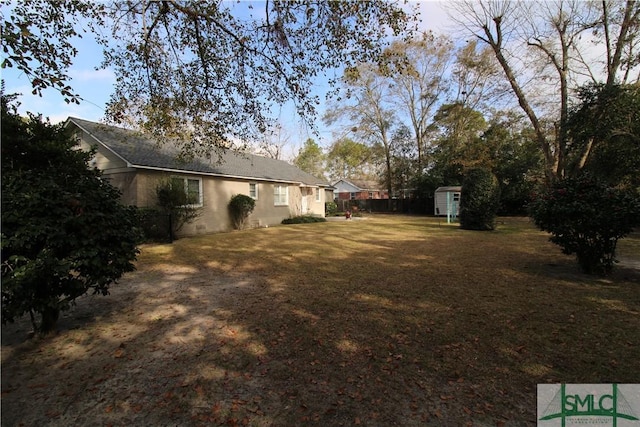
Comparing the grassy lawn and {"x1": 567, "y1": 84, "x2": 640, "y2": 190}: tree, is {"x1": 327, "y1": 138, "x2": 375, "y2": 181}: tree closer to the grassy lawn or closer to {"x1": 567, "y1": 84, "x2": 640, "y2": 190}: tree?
{"x1": 567, "y1": 84, "x2": 640, "y2": 190}: tree

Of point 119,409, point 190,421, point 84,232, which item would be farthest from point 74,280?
point 190,421

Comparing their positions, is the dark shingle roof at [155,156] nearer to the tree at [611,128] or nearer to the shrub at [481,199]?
the shrub at [481,199]

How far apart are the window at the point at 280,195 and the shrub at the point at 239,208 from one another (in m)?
3.41

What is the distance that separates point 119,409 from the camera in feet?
7.78

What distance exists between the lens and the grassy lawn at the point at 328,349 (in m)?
2.36

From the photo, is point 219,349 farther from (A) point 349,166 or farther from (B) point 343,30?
(A) point 349,166

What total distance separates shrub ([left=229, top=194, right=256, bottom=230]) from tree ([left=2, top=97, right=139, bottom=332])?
11.1 metres

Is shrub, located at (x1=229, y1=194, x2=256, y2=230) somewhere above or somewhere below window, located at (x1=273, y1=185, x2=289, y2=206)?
below

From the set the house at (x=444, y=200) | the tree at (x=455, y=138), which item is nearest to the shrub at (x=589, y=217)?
the house at (x=444, y=200)

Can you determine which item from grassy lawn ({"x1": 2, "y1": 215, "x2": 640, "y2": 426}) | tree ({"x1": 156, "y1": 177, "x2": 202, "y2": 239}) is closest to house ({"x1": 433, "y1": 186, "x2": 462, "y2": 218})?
grassy lawn ({"x1": 2, "y1": 215, "x2": 640, "y2": 426})

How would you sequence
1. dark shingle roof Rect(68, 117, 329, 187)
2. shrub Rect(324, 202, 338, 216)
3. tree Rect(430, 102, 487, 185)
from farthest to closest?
shrub Rect(324, 202, 338, 216)
tree Rect(430, 102, 487, 185)
dark shingle roof Rect(68, 117, 329, 187)

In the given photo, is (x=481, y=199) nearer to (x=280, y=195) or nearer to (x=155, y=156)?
(x=280, y=195)

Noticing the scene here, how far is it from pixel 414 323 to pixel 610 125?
1225 centimetres

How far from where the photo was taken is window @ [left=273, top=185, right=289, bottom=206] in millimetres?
18922
